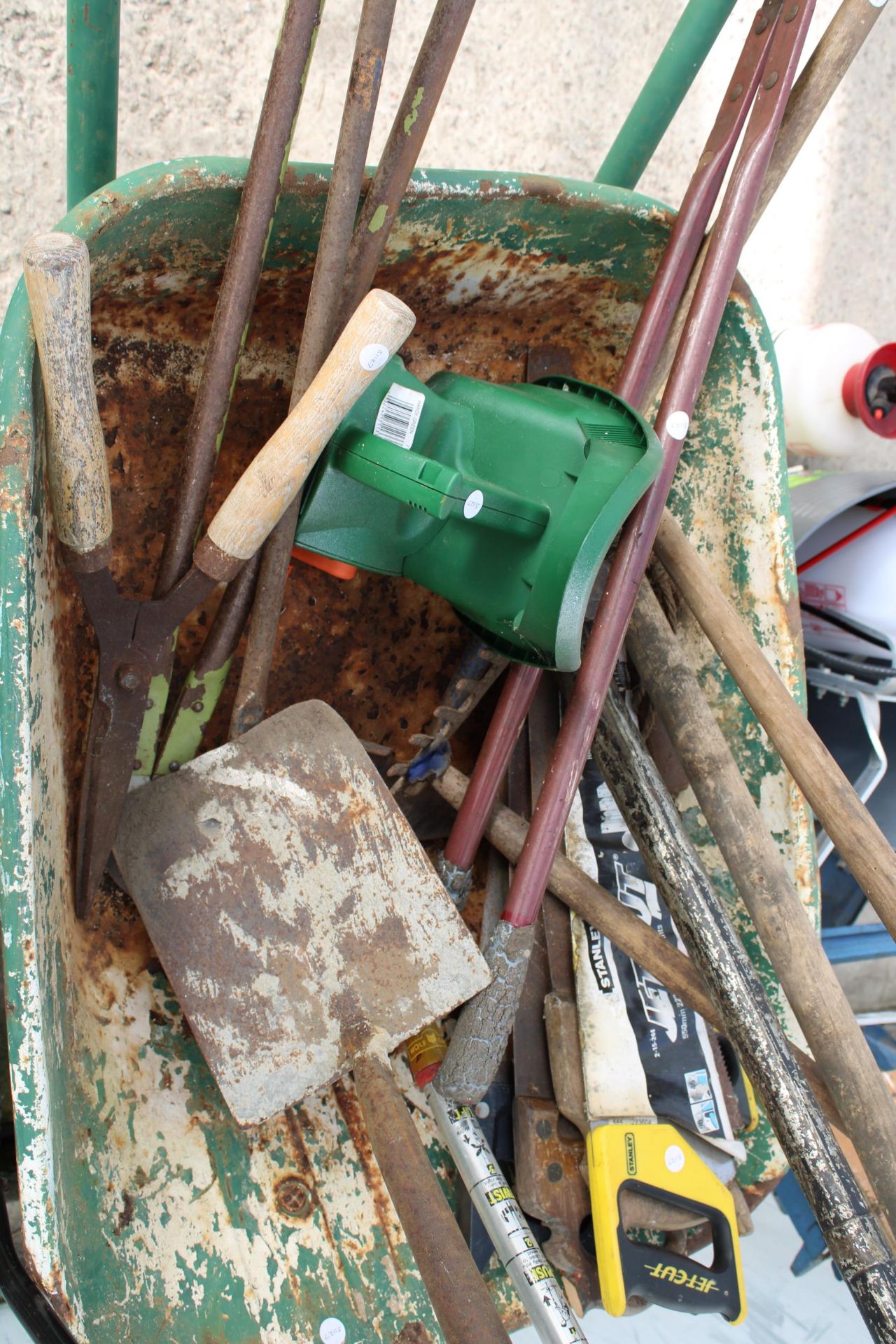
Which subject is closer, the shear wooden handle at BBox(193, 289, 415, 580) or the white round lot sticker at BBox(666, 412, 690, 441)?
the shear wooden handle at BBox(193, 289, 415, 580)

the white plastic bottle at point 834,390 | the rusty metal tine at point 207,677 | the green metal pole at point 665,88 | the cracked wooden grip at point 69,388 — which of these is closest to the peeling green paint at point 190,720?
the rusty metal tine at point 207,677

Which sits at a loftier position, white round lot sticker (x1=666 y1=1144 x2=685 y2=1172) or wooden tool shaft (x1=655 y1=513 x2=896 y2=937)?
wooden tool shaft (x1=655 y1=513 x2=896 y2=937)

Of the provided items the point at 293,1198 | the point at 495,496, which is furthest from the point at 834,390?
the point at 293,1198

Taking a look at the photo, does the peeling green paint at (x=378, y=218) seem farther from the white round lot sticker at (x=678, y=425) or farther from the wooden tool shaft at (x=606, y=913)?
the wooden tool shaft at (x=606, y=913)

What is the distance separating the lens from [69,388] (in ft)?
2.39

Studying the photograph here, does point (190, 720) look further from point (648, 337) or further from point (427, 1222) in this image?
point (648, 337)

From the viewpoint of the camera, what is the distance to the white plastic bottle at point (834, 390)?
63.4 inches

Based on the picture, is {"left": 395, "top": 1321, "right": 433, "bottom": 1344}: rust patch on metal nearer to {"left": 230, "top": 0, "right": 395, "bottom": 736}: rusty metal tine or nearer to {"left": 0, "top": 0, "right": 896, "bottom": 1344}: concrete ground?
{"left": 0, "top": 0, "right": 896, "bottom": 1344}: concrete ground

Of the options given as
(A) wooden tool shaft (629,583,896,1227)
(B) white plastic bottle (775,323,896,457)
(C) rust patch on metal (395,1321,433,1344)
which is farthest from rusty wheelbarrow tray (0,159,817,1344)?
(B) white plastic bottle (775,323,896,457)

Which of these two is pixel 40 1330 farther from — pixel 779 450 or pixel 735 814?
pixel 779 450

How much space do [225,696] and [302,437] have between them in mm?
424

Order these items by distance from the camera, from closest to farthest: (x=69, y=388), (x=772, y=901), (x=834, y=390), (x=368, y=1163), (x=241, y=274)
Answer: (x=69, y=388)
(x=241, y=274)
(x=772, y=901)
(x=368, y=1163)
(x=834, y=390)

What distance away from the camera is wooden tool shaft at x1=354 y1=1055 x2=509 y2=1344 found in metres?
0.70

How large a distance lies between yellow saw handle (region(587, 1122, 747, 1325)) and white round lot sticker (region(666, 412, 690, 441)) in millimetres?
716
